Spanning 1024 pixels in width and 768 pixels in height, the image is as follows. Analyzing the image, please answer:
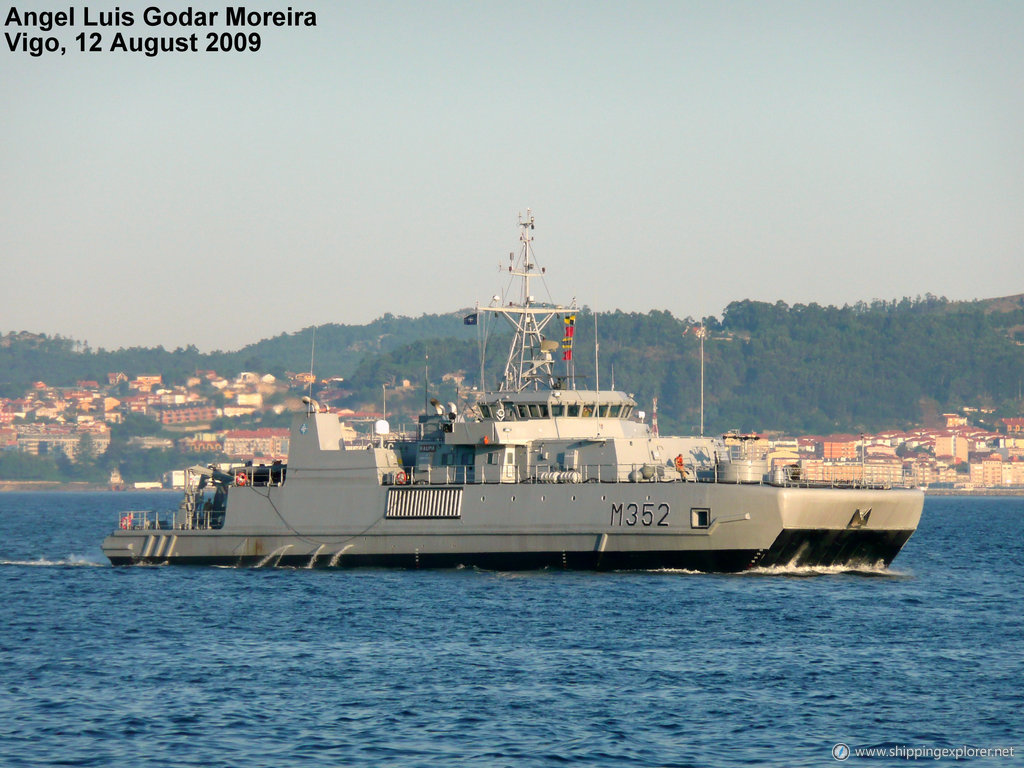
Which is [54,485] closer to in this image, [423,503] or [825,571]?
[423,503]

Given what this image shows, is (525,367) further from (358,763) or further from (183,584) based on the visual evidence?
(358,763)

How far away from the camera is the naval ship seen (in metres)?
36.1

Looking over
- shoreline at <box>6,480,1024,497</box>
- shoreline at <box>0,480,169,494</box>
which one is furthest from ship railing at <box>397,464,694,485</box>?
shoreline at <box>0,480,169,494</box>

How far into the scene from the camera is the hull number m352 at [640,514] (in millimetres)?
36188

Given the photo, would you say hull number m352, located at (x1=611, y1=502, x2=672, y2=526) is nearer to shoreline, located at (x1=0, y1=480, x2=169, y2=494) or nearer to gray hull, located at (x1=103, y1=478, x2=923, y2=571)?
gray hull, located at (x1=103, y1=478, x2=923, y2=571)

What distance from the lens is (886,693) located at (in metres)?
22.8

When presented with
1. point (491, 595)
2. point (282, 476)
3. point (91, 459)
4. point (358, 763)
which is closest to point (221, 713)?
point (358, 763)

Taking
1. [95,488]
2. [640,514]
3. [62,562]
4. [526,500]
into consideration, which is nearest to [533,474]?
[526,500]

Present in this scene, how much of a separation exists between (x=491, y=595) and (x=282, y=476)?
10628 mm

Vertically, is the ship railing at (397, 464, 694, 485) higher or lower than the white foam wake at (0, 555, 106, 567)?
higher

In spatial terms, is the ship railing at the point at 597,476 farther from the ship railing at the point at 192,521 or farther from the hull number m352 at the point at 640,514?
the ship railing at the point at 192,521

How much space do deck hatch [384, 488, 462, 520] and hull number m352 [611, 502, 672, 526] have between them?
14.9 feet

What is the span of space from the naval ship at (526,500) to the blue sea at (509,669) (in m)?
0.87

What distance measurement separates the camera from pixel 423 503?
3919 cm
